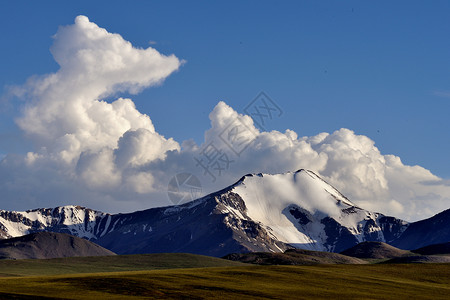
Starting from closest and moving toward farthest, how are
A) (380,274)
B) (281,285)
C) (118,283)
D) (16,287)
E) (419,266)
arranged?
(16,287) < (118,283) < (281,285) < (380,274) < (419,266)

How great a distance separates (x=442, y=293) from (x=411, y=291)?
6.29 meters

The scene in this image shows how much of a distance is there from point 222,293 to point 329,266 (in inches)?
3099

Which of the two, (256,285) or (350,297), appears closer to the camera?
(350,297)

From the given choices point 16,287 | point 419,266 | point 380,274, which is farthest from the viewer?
point 419,266

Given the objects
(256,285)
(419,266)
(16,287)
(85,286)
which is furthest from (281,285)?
(419,266)

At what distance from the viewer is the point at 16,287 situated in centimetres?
11975

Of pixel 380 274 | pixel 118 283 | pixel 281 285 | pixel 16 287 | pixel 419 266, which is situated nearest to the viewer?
pixel 16 287

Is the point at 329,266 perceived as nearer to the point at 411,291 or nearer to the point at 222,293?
the point at 411,291

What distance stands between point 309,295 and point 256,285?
48.7ft

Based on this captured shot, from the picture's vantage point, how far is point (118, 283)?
423 ft

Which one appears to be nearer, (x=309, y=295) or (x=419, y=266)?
(x=309, y=295)

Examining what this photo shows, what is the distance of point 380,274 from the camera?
6801 inches

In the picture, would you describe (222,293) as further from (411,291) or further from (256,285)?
(411,291)

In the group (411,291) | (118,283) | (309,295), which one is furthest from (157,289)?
(411,291)
